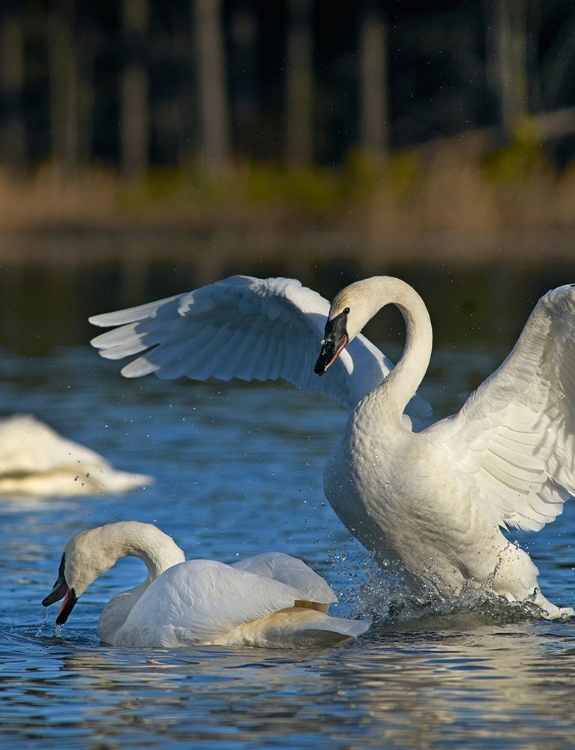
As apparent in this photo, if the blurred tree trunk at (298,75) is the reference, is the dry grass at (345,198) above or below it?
below

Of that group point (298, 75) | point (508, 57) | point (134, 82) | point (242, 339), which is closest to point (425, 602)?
point (242, 339)

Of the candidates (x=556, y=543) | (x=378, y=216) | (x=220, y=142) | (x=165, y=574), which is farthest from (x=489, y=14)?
(x=165, y=574)

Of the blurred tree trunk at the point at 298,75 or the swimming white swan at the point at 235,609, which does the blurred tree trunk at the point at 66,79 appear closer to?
the blurred tree trunk at the point at 298,75

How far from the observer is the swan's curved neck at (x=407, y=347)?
279 inches

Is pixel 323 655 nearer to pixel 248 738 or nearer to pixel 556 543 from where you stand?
pixel 248 738

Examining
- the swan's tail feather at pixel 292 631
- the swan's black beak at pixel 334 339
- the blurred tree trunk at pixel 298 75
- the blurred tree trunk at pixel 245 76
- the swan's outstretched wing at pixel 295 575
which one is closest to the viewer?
the swan's tail feather at pixel 292 631

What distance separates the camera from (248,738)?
5141mm

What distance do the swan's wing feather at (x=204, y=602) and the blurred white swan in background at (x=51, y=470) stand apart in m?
3.45

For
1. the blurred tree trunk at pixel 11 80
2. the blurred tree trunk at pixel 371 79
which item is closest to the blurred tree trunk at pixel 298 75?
the blurred tree trunk at pixel 371 79

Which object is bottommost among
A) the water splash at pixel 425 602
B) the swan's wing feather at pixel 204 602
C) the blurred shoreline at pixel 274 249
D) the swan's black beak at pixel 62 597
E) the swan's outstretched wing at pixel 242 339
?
the water splash at pixel 425 602

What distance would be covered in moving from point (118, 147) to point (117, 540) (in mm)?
37222

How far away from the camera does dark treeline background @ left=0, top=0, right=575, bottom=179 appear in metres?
33.3

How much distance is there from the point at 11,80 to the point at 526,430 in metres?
32.4

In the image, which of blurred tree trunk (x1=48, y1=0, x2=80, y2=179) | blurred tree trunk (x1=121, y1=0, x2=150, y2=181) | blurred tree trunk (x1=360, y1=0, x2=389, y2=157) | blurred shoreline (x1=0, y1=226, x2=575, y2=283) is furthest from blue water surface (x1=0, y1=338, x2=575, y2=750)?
blurred tree trunk (x1=48, y1=0, x2=80, y2=179)
